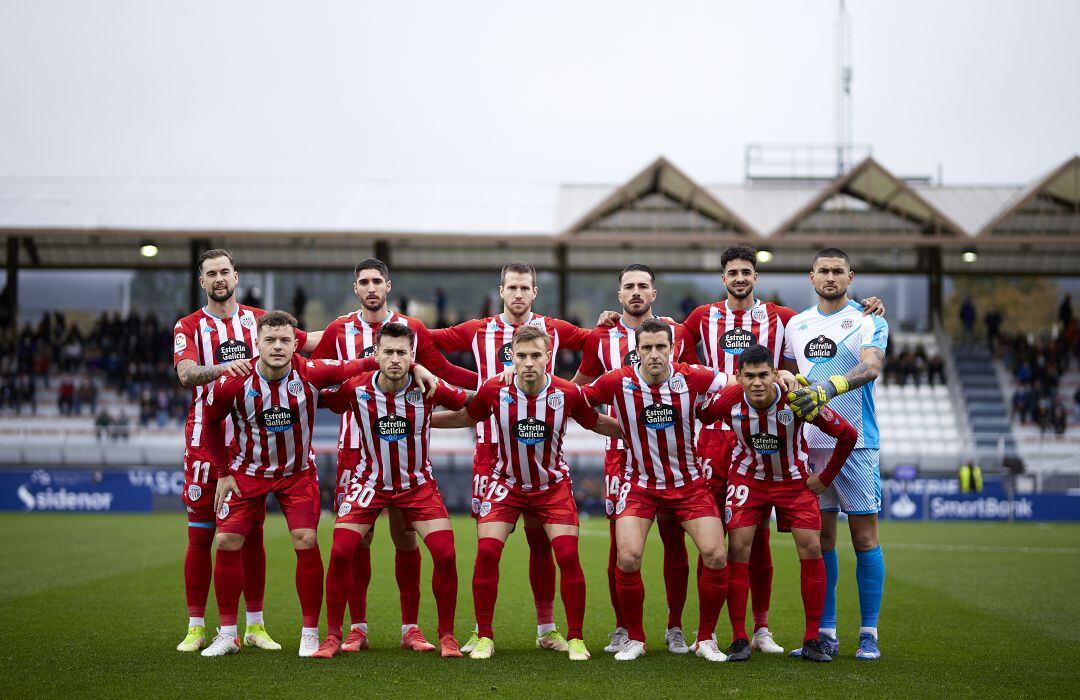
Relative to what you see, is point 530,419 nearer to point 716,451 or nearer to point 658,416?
point 658,416

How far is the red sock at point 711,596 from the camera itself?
6695mm

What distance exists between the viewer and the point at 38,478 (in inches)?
934

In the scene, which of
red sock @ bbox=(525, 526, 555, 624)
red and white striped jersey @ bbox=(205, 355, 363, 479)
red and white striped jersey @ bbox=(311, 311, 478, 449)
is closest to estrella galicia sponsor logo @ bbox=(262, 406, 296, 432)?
red and white striped jersey @ bbox=(205, 355, 363, 479)

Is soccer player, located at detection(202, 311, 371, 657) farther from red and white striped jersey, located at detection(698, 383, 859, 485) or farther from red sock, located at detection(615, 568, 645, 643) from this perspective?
red and white striped jersey, located at detection(698, 383, 859, 485)

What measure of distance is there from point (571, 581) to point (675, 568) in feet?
3.00

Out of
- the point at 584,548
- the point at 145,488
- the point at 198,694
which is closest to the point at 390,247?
the point at 145,488

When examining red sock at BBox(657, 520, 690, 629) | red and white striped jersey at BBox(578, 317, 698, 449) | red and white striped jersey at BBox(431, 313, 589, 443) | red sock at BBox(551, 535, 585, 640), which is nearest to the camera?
red sock at BBox(551, 535, 585, 640)

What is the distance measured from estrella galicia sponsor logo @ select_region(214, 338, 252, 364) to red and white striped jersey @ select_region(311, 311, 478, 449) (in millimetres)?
542

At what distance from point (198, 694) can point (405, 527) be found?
205 cm

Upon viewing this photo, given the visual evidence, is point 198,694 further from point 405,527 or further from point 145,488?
point 145,488

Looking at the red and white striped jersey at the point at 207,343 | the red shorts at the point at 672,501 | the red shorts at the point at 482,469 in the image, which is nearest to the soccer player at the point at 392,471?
the red shorts at the point at 482,469

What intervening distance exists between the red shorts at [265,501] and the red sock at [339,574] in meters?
0.27

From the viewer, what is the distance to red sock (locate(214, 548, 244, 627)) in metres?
6.88

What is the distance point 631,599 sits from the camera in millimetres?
6699
